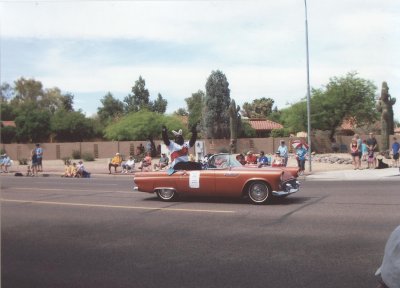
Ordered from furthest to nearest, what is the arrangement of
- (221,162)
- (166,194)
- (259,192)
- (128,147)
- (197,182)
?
1. (128,147)
2. (166,194)
3. (221,162)
4. (197,182)
5. (259,192)

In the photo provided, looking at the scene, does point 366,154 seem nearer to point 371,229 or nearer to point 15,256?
point 371,229

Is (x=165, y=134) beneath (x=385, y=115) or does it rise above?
beneath

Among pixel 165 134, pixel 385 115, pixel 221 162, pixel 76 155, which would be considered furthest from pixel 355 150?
pixel 76 155

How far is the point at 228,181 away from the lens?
11.7 m

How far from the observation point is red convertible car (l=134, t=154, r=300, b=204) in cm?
1151

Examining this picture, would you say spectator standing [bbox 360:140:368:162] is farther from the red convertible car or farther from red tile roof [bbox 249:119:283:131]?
red tile roof [bbox 249:119:283:131]

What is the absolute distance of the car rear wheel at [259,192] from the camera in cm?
1152

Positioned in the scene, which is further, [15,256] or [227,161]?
[227,161]

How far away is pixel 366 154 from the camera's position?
2338cm

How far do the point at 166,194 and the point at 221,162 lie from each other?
1.73 metres

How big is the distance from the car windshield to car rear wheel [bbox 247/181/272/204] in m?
0.83

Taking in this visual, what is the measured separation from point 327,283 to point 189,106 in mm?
71382

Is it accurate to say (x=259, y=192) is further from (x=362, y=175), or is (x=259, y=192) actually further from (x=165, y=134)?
(x=362, y=175)

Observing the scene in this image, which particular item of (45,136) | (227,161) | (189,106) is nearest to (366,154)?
(227,161)
